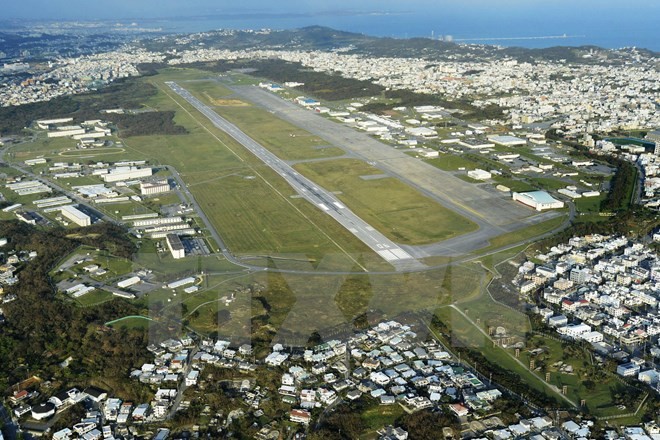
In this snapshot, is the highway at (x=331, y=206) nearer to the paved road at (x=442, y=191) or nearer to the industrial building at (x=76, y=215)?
the paved road at (x=442, y=191)

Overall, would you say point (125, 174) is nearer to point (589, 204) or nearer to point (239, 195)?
point (239, 195)

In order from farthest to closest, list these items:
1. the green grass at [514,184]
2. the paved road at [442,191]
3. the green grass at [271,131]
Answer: the green grass at [271,131] < the green grass at [514,184] < the paved road at [442,191]

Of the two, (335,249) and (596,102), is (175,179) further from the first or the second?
(596,102)

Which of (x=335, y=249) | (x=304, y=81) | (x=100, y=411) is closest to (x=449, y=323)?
(x=335, y=249)

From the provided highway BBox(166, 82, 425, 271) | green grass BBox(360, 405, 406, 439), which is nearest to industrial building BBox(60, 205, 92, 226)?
highway BBox(166, 82, 425, 271)

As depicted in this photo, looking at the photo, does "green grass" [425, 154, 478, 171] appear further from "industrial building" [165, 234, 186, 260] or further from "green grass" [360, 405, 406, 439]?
"green grass" [360, 405, 406, 439]

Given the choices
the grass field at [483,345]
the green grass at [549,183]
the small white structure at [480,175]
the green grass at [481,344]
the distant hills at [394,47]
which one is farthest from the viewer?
the distant hills at [394,47]

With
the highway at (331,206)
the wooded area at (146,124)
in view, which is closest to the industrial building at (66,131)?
the wooded area at (146,124)

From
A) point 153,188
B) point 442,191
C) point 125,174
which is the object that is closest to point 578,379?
point 442,191
